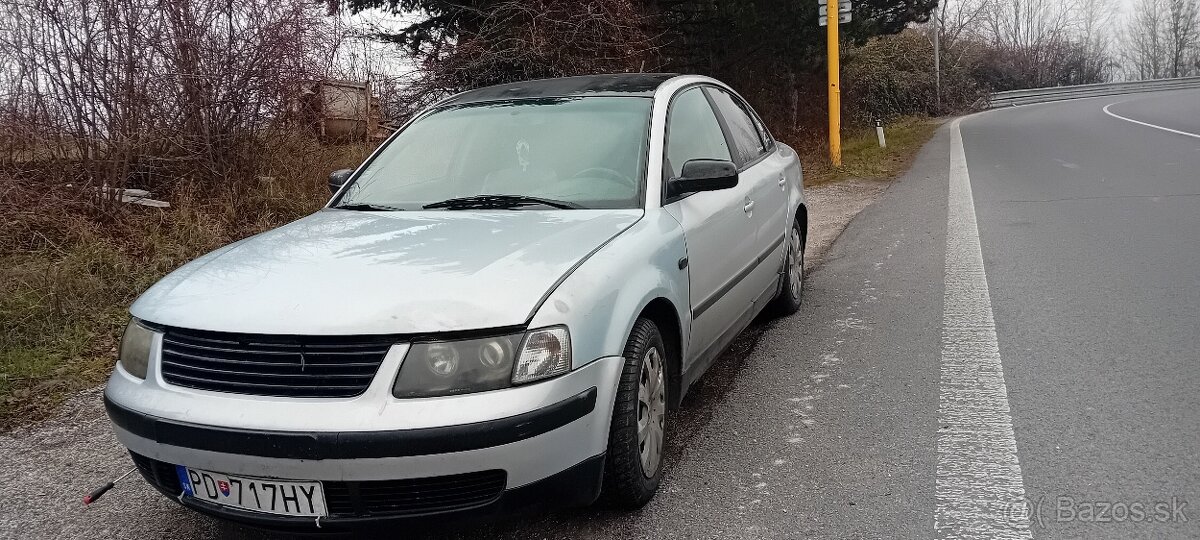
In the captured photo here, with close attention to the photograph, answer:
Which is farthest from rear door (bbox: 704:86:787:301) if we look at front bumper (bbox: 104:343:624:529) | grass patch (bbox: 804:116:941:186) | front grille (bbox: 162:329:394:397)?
grass patch (bbox: 804:116:941:186)

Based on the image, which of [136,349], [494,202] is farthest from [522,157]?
[136,349]

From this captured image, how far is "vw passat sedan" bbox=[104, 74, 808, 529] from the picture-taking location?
2.39 metres

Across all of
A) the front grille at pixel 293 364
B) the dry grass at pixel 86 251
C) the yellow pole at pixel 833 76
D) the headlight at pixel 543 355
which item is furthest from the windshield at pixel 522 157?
the yellow pole at pixel 833 76

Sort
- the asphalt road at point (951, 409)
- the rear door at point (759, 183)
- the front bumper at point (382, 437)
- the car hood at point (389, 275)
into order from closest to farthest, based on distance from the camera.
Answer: the front bumper at point (382, 437) → the car hood at point (389, 275) → the asphalt road at point (951, 409) → the rear door at point (759, 183)

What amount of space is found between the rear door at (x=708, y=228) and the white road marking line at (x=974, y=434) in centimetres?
100

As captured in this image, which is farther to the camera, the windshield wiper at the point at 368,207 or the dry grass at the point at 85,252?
the dry grass at the point at 85,252

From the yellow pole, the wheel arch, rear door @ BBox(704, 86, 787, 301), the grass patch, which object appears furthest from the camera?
the yellow pole

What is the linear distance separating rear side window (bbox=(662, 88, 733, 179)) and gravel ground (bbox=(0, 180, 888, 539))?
1126mm

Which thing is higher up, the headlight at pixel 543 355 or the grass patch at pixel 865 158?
the grass patch at pixel 865 158

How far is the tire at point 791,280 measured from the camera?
17.6ft

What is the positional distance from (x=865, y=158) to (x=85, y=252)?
1258 centimetres

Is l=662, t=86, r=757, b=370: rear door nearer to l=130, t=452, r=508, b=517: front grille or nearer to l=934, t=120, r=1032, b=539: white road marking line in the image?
l=934, t=120, r=1032, b=539: white road marking line

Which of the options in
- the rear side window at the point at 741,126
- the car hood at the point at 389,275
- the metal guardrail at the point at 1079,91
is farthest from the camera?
the metal guardrail at the point at 1079,91

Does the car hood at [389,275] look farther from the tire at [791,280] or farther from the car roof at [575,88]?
the tire at [791,280]
